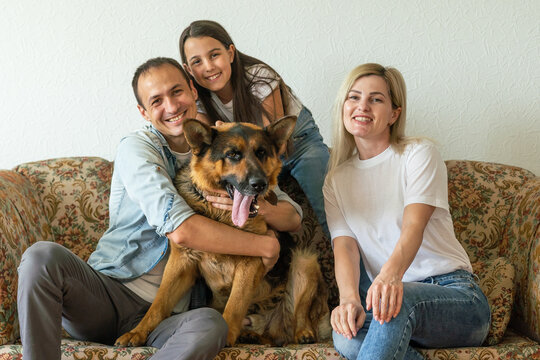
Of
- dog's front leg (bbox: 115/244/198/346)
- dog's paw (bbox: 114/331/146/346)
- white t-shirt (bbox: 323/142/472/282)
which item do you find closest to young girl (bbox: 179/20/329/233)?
white t-shirt (bbox: 323/142/472/282)

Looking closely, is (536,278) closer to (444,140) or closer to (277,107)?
(444,140)

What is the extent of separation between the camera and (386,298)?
1.91 m

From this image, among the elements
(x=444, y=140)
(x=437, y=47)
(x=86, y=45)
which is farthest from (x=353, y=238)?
(x=86, y=45)

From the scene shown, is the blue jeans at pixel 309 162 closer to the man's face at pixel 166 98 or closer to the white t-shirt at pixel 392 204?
the white t-shirt at pixel 392 204

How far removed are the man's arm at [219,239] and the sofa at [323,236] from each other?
1.34 ft

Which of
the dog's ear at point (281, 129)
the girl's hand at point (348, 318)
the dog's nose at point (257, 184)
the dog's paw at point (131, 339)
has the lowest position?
the dog's paw at point (131, 339)

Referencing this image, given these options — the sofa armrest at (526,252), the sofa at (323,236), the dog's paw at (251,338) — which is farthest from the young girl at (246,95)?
the sofa armrest at (526,252)

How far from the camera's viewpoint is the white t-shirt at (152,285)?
2.30m

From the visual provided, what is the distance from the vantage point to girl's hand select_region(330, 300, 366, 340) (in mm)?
2025

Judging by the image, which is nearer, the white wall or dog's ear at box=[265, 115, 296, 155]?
dog's ear at box=[265, 115, 296, 155]

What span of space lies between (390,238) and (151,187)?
106 cm

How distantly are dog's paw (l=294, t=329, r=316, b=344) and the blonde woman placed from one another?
0.29 meters

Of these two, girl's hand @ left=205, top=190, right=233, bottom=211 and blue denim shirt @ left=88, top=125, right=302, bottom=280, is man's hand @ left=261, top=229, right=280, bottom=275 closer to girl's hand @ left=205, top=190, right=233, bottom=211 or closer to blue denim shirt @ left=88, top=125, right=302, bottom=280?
girl's hand @ left=205, top=190, right=233, bottom=211

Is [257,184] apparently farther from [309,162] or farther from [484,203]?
[484,203]
